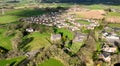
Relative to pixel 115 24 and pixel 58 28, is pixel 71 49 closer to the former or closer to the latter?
pixel 58 28

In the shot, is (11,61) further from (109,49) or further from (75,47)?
(109,49)

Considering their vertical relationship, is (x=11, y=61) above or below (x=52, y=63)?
below

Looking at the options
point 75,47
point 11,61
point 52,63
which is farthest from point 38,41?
point 52,63

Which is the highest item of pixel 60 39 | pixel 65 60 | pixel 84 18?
pixel 65 60

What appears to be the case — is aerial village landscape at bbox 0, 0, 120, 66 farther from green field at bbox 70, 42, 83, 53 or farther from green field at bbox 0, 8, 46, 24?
green field at bbox 0, 8, 46, 24

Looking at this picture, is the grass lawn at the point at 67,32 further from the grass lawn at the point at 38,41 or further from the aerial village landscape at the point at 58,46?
the grass lawn at the point at 38,41

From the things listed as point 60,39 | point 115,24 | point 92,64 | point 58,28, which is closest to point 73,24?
point 58,28

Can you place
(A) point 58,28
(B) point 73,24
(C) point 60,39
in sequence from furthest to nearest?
(B) point 73,24
(A) point 58,28
(C) point 60,39

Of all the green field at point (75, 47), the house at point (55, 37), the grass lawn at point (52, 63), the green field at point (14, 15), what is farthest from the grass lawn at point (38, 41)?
the green field at point (14, 15)

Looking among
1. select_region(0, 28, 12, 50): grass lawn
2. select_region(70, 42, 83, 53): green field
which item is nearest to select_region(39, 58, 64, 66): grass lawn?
select_region(70, 42, 83, 53): green field
